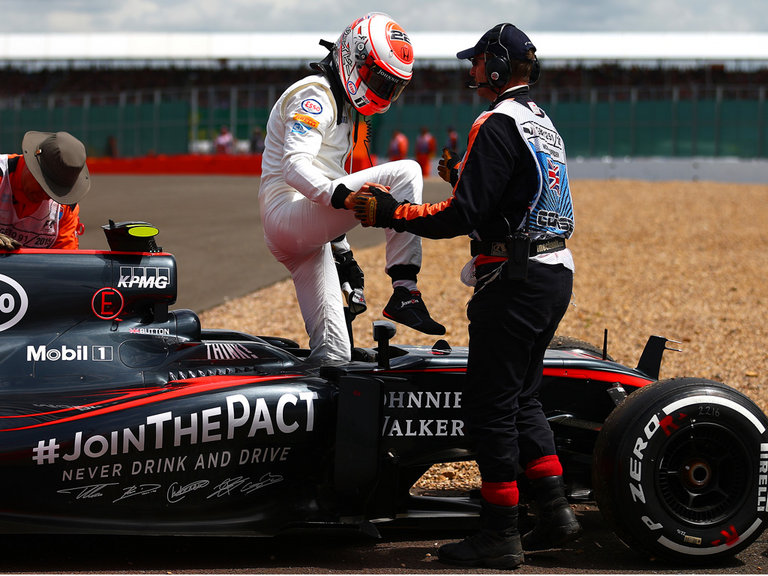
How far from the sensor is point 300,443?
13.3 feet

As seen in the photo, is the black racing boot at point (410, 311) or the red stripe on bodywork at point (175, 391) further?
the black racing boot at point (410, 311)

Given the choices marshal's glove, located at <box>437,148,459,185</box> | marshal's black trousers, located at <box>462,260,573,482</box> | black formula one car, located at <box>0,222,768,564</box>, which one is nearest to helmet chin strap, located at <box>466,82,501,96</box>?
marshal's glove, located at <box>437,148,459,185</box>

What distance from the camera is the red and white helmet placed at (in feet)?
14.7

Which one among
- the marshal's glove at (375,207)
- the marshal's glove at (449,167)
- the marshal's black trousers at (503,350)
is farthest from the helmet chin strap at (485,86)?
the marshal's black trousers at (503,350)

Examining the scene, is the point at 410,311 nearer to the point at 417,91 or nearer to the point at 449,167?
the point at 449,167

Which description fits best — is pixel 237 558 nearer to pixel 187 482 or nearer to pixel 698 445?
pixel 187 482

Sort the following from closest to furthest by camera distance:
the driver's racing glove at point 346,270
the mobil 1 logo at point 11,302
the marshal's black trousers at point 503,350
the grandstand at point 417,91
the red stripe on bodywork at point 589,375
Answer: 1. the marshal's black trousers at point 503,350
2. the mobil 1 logo at point 11,302
3. the red stripe on bodywork at point 589,375
4. the driver's racing glove at point 346,270
5. the grandstand at point 417,91

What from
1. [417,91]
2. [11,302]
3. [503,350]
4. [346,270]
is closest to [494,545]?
[503,350]

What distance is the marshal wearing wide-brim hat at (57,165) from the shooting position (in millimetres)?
4797

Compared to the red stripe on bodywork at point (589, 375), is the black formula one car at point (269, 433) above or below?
below

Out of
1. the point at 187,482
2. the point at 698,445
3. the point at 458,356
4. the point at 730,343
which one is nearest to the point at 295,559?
the point at 187,482

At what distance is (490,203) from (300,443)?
4.13 feet

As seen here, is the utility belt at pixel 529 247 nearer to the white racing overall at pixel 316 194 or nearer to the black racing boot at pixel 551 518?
the white racing overall at pixel 316 194

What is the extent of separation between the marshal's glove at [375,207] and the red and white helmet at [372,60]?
64cm
